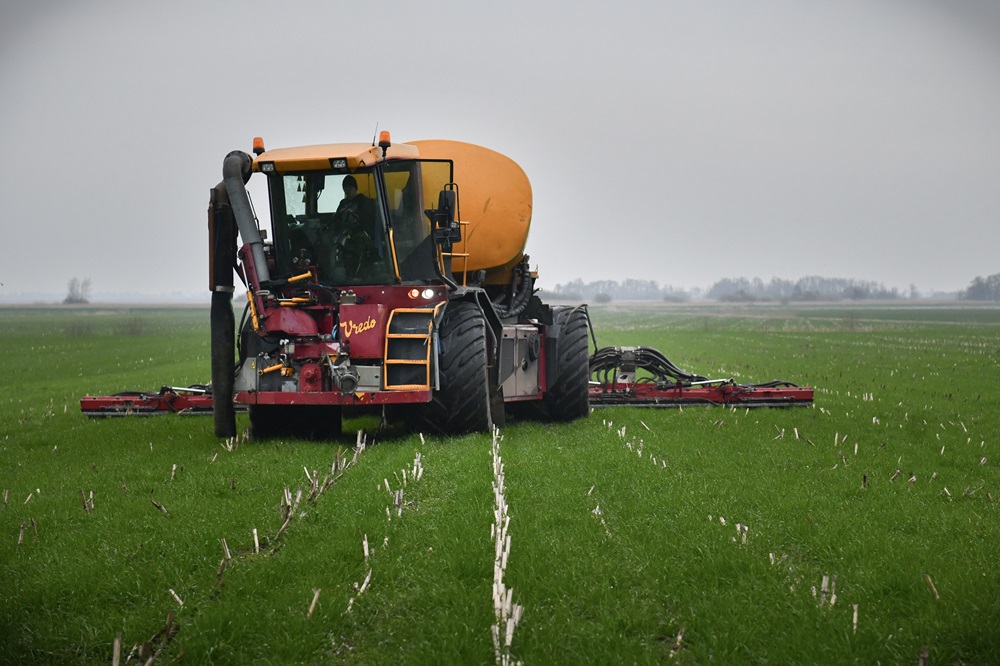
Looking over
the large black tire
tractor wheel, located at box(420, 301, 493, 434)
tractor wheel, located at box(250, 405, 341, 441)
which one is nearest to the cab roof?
tractor wheel, located at box(420, 301, 493, 434)

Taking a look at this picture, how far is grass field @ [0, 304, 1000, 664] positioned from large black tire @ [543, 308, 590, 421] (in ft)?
6.47

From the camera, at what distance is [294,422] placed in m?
12.8

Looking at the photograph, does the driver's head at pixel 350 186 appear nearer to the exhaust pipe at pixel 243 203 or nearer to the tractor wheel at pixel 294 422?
the exhaust pipe at pixel 243 203

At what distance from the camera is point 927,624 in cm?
548

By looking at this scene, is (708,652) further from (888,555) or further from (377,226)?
(377,226)

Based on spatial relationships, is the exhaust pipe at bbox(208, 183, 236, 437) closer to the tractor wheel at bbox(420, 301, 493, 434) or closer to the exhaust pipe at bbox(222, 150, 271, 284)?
the exhaust pipe at bbox(222, 150, 271, 284)

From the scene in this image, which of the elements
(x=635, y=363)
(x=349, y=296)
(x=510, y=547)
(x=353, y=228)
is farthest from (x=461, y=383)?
(x=635, y=363)

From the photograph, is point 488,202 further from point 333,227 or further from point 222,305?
point 222,305

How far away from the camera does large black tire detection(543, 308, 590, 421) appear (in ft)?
50.5

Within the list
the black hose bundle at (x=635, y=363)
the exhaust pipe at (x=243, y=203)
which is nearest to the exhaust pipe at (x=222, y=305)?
the exhaust pipe at (x=243, y=203)

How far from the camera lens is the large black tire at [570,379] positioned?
15406 millimetres

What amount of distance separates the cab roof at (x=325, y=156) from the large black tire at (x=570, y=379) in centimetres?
425

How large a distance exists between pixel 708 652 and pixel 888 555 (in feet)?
7.47

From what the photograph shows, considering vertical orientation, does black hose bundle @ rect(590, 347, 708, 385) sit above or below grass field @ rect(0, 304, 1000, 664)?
above
